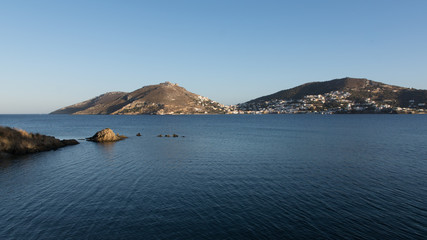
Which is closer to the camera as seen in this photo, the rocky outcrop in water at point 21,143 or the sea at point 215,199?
the sea at point 215,199

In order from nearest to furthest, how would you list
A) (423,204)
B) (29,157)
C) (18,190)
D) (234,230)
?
(234,230)
(423,204)
(18,190)
(29,157)

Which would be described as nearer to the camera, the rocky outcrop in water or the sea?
the sea

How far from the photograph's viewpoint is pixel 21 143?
5441cm

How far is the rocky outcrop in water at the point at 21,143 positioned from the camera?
51.6m

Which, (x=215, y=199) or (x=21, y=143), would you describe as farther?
(x=21, y=143)

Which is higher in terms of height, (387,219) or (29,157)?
(29,157)

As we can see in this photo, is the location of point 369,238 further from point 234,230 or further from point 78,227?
point 78,227

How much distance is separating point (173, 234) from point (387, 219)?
1821cm

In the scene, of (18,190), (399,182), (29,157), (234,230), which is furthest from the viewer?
(29,157)

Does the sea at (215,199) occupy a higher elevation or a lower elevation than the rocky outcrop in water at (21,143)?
lower

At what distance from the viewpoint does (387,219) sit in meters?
20.2

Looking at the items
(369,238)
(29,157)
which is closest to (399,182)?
(369,238)

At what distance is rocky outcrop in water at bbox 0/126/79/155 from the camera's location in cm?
5156

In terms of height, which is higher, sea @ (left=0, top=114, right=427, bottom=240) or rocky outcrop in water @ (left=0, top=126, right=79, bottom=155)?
rocky outcrop in water @ (left=0, top=126, right=79, bottom=155)
